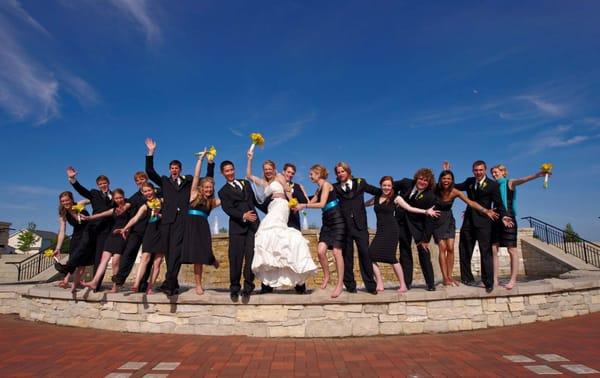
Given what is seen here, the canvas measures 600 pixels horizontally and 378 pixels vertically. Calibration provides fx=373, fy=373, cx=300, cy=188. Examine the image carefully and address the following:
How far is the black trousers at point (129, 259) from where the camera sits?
6316mm

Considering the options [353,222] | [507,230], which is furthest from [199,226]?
[507,230]

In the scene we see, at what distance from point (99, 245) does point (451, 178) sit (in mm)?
6420

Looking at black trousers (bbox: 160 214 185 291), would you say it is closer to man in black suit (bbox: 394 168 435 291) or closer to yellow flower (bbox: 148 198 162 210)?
yellow flower (bbox: 148 198 162 210)

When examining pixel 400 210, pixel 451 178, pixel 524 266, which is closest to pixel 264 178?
pixel 400 210

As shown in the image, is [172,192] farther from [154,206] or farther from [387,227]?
[387,227]

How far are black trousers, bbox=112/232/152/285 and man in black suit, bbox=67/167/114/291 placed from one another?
72cm

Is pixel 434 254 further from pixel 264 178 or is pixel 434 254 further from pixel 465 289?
pixel 264 178

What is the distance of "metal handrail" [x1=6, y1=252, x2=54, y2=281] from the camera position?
51.5 ft

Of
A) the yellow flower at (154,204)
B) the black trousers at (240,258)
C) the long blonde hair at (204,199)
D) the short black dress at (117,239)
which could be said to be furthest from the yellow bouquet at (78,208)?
the black trousers at (240,258)

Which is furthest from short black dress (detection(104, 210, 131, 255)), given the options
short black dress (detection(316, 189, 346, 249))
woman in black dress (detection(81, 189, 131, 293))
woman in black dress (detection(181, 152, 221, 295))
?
short black dress (detection(316, 189, 346, 249))

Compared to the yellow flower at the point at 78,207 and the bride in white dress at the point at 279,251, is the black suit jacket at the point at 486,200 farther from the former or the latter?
the yellow flower at the point at 78,207

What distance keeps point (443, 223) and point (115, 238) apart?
5684 millimetres

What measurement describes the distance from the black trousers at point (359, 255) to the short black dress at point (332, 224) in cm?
14

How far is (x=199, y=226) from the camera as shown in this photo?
5.85m
